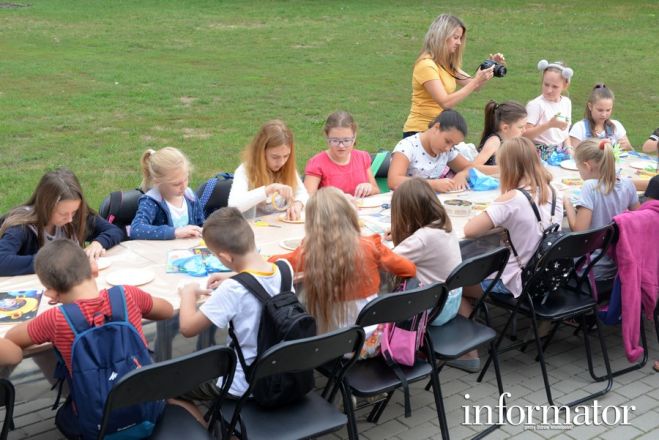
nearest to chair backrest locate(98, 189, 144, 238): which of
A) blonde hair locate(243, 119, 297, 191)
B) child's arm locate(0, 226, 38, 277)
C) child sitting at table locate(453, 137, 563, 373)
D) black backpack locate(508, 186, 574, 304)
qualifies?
blonde hair locate(243, 119, 297, 191)

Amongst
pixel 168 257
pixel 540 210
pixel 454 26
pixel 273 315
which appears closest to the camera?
pixel 273 315

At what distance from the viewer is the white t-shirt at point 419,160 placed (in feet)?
18.9

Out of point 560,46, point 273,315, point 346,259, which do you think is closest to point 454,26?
point 346,259

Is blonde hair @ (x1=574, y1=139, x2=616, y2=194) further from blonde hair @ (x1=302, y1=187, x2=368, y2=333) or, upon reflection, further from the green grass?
the green grass

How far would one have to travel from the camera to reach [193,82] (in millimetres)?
13914

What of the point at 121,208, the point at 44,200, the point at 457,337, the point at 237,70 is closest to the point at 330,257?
the point at 457,337

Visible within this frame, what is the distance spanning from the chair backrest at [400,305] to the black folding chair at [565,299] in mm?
895

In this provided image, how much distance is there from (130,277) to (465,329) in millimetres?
1685

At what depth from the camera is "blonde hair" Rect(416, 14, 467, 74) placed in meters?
6.29

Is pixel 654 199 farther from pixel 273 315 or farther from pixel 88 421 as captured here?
pixel 88 421

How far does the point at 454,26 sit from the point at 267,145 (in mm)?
2113

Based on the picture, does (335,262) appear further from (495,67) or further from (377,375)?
(495,67)

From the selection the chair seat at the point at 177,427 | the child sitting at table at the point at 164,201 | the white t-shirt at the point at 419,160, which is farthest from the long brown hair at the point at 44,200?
the white t-shirt at the point at 419,160

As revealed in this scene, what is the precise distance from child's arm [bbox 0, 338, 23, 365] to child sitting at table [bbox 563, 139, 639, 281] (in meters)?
3.23
